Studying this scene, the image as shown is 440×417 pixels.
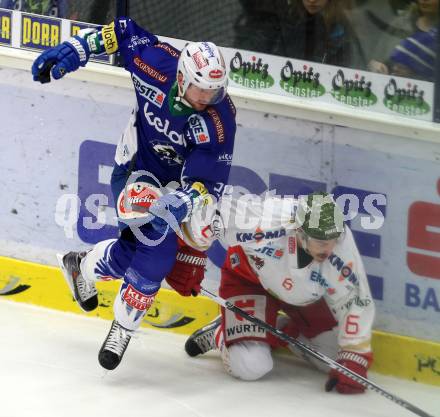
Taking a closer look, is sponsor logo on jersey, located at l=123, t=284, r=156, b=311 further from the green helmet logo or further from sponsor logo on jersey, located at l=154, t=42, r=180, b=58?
sponsor logo on jersey, located at l=154, t=42, r=180, b=58

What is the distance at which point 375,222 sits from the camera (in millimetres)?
4598

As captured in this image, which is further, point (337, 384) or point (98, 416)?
point (337, 384)

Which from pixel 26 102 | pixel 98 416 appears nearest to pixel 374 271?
pixel 98 416

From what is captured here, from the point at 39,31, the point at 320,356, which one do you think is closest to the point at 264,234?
the point at 320,356

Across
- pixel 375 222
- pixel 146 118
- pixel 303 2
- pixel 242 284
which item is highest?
pixel 303 2

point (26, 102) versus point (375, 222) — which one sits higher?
point (26, 102)

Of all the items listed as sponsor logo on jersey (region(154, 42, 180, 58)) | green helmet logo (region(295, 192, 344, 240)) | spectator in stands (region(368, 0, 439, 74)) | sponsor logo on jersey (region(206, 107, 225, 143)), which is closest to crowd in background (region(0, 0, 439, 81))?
spectator in stands (region(368, 0, 439, 74))

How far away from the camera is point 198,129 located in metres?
4.11

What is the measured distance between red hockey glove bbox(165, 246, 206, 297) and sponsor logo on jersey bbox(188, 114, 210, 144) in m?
0.48

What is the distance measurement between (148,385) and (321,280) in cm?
76

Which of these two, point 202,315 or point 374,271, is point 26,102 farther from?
point 374,271

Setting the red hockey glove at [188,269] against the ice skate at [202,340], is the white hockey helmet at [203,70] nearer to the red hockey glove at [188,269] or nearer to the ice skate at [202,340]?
the red hockey glove at [188,269]

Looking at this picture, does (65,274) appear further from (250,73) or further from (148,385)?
(250,73)

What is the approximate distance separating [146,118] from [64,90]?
2.71 ft
